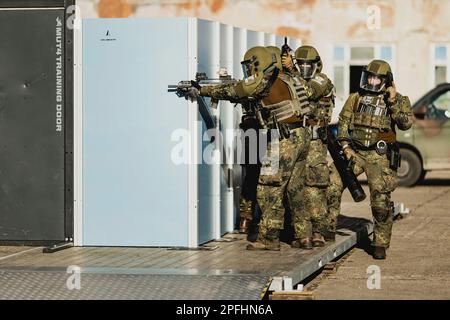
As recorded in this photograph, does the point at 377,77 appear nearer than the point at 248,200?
Yes

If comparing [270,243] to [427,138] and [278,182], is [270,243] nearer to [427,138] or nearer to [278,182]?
[278,182]

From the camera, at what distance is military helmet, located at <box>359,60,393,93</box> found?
12.3m

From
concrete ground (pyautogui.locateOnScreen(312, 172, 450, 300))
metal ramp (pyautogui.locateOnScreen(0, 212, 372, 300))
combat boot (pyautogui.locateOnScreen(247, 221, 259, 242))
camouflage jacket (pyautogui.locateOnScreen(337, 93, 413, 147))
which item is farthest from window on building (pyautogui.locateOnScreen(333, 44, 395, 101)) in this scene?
metal ramp (pyautogui.locateOnScreen(0, 212, 372, 300))

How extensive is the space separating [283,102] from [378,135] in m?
1.31

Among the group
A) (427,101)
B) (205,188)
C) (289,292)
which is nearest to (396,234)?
(205,188)

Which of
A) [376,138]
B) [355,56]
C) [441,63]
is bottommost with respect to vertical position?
[376,138]

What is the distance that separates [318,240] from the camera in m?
12.4

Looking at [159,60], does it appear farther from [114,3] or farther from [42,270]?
[114,3]

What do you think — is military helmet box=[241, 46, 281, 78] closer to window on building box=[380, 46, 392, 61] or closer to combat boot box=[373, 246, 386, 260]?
combat boot box=[373, 246, 386, 260]

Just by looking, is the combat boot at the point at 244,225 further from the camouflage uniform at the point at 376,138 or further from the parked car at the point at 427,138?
the parked car at the point at 427,138

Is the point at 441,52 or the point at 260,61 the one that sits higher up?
the point at 441,52

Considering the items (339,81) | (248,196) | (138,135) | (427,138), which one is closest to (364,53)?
(339,81)

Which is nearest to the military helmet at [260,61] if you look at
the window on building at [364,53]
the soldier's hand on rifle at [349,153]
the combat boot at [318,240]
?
the soldier's hand on rifle at [349,153]

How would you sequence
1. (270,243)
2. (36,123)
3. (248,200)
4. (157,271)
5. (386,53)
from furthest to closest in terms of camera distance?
(386,53), (248,200), (36,123), (270,243), (157,271)
